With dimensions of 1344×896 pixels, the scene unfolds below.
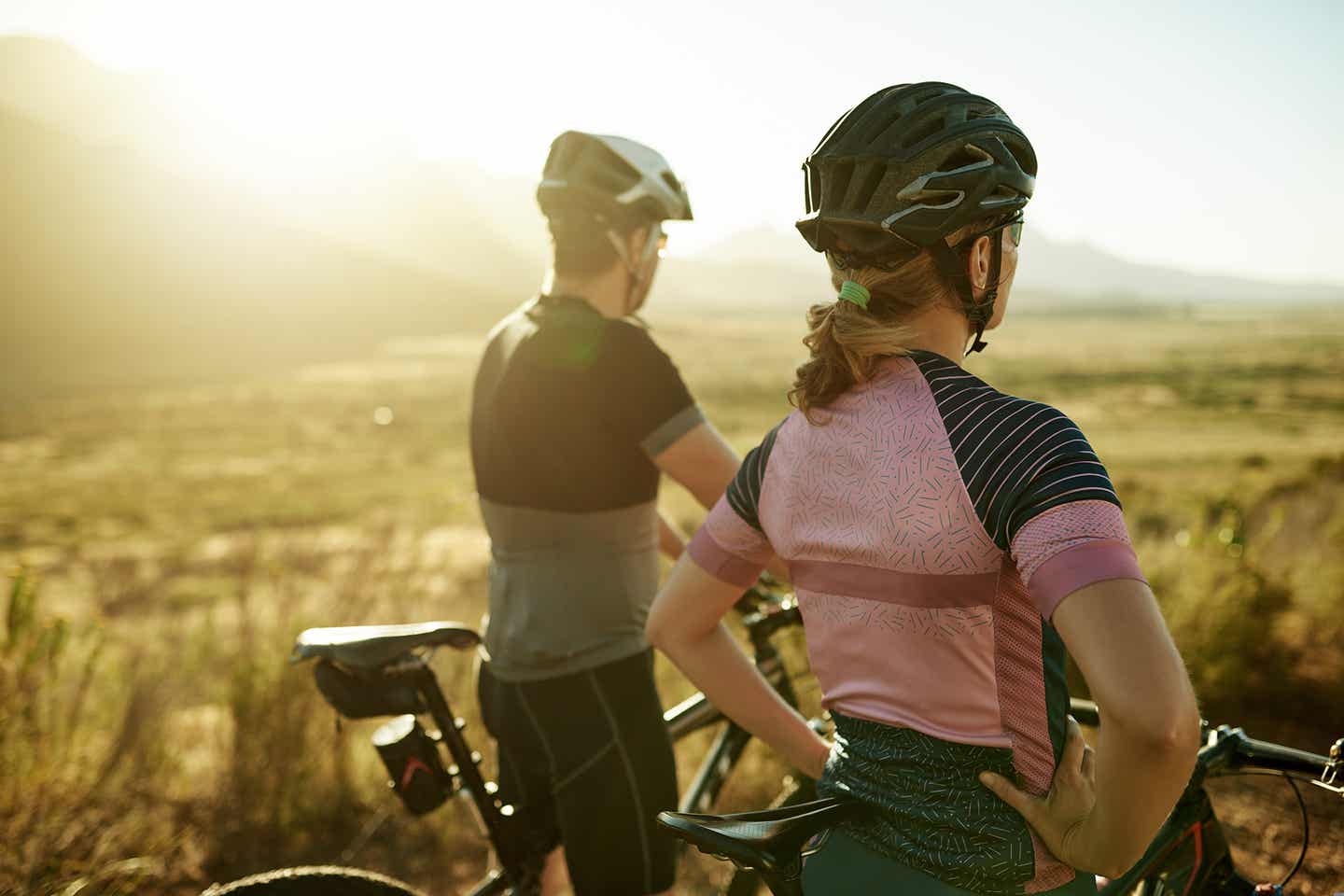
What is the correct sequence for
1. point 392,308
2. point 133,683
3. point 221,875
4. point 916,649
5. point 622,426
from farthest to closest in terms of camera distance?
point 392,308 < point 133,683 < point 221,875 < point 622,426 < point 916,649

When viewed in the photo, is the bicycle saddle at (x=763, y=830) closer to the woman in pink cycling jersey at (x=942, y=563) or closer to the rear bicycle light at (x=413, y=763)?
the woman in pink cycling jersey at (x=942, y=563)

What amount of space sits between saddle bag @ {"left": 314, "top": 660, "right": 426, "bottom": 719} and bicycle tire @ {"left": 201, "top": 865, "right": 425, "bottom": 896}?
0.36 m

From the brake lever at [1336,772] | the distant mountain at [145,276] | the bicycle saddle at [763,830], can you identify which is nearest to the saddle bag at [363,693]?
the bicycle saddle at [763,830]

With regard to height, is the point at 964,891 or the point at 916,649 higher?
the point at 916,649

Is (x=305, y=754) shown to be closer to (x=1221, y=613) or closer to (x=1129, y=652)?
(x=1129, y=652)

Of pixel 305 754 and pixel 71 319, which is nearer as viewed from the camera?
pixel 305 754

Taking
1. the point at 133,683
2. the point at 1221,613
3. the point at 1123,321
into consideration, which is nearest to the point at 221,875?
the point at 133,683

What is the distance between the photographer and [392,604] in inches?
219

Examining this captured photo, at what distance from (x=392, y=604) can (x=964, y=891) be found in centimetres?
476

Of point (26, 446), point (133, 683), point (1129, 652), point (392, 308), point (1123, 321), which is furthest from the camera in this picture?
point (1123, 321)

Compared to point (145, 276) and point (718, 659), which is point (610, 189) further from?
point (145, 276)

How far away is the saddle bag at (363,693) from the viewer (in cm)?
231

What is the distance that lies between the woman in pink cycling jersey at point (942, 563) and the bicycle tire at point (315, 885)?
1097 millimetres

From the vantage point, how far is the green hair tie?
1.43 meters
